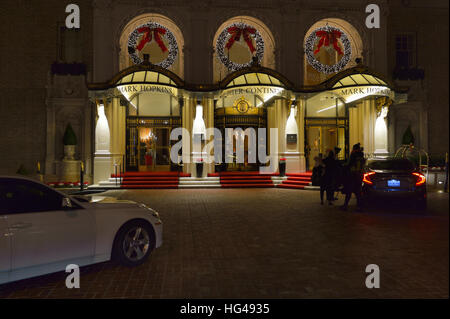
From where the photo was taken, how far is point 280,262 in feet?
18.5

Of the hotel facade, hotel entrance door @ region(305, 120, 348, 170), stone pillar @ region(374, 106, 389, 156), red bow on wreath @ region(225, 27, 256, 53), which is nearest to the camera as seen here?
the hotel facade

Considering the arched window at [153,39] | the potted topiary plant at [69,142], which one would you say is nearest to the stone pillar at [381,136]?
the arched window at [153,39]

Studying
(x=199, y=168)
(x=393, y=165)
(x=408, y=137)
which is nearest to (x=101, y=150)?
(x=199, y=168)

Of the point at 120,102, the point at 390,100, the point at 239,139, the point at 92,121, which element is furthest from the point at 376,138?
the point at 92,121

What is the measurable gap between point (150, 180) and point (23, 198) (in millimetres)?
14522

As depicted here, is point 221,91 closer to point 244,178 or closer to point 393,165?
point 244,178

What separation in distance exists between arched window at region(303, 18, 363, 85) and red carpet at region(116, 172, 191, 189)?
36.2 ft

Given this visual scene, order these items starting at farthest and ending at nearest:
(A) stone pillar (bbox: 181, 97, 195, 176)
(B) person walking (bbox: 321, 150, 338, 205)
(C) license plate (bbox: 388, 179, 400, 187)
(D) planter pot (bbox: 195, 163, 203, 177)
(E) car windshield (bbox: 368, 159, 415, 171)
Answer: (A) stone pillar (bbox: 181, 97, 195, 176) → (D) planter pot (bbox: 195, 163, 203, 177) → (B) person walking (bbox: 321, 150, 338, 205) → (E) car windshield (bbox: 368, 159, 415, 171) → (C) license plate (bbox: 388, 179, 400, 187)

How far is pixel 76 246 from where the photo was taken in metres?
4.85

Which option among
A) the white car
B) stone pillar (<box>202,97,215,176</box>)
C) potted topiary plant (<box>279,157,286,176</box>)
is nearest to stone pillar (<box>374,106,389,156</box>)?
potted topiary plant (<box>279,157,286,176</box>)

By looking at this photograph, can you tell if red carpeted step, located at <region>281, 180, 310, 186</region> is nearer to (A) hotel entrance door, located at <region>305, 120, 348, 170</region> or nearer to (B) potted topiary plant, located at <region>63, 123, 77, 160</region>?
(A) hotel entrance door, located at <region>305, 120, 348, 170</region>

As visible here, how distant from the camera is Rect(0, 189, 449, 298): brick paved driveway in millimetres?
4324

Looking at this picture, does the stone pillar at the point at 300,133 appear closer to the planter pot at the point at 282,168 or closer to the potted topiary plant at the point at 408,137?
the planter pot at the point at 282,168

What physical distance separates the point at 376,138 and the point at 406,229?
14.7m
